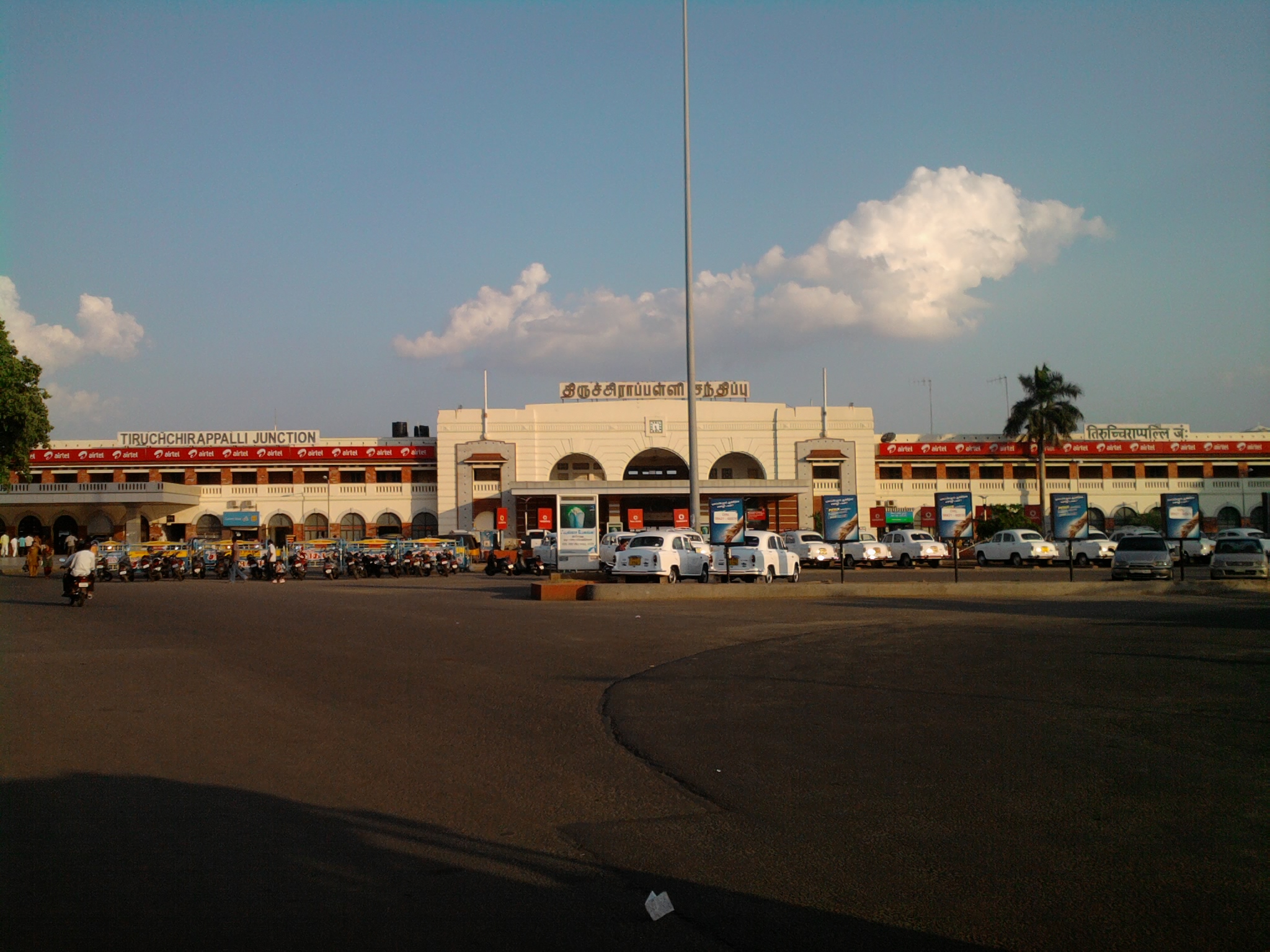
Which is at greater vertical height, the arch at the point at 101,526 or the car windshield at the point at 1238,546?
the arch at the point at 101,526

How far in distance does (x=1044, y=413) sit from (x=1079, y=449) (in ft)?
24.7

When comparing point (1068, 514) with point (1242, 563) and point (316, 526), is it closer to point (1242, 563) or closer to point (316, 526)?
point (1242, 563)

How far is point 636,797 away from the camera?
285 inches

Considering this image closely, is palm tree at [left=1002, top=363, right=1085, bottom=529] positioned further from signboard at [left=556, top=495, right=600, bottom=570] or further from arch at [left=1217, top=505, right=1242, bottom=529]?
signboard at [left=556, top=495, right=600, bottom=570]

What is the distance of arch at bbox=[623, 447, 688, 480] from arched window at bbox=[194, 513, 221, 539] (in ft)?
88.1

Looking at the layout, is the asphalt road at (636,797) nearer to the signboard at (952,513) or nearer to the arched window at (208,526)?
the signboard at (952,513)

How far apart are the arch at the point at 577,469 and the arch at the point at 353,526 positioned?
12.8m

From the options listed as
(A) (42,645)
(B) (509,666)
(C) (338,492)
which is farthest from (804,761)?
(C) (338,492)

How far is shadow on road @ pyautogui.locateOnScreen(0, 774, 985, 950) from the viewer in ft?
15.8

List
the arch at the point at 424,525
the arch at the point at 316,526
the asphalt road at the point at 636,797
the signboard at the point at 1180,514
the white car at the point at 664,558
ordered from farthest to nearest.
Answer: the arch at the point at 424,525, the arch at the point at 316,526, the signboard at the point at 1180,514, the white car at the point at 664,558, the asphalt road at the point at 636,797

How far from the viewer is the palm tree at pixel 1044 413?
2480 inches

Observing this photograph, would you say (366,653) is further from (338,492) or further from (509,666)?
(338,492)

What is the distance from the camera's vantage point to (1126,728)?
30.6 ft

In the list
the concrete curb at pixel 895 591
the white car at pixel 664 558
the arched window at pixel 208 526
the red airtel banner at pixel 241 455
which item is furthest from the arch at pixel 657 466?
the concrete curb at pixel 895 591
